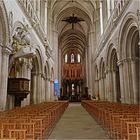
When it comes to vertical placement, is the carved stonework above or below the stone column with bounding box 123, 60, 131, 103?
above

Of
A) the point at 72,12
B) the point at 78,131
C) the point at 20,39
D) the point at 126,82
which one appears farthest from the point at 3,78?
the point at 72,12

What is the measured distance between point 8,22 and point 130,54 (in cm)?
804

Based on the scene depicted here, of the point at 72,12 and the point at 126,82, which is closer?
the point at 126,82

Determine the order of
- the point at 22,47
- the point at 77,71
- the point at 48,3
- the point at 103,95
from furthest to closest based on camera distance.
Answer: the point at 77,71 → the point at 48,3 → the point at 103,95 → the point at 22,47

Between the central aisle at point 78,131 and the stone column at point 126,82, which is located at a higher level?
the stone column at point 126,82

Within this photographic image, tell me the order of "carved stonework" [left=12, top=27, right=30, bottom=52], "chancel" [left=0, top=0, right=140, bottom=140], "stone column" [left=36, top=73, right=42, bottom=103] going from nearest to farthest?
"chancel" [left=0, top=0, right=140, bottom=140], "carved stonework" [left=12, top=27, right=30, bottom=52], "stone column" [left=36, top=73, right=42, bottom=103]

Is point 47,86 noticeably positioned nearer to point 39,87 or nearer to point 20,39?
point 39,87

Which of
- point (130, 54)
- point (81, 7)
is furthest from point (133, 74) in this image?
point (81, 7)

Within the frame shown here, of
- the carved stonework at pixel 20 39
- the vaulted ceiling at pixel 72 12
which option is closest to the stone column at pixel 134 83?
the carved stonework at pixel 20 39

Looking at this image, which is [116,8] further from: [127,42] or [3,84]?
[3,84]

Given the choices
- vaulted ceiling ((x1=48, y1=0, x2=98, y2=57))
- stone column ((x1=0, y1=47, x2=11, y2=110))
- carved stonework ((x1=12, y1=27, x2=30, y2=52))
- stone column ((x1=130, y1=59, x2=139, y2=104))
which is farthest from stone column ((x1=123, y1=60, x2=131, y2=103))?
vaulted ceiling ((x1=48, y1=0, x2=98, y2=57))

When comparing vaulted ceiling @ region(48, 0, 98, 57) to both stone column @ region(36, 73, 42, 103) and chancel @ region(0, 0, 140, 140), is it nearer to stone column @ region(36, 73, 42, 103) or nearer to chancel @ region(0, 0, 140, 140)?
chancel @ region(0, 0, 140, 140)

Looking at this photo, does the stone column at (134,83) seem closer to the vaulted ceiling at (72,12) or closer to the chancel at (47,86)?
the chancel at (47,86)

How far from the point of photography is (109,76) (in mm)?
17984
